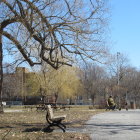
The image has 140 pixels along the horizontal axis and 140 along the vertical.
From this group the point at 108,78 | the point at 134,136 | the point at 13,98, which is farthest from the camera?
the point at 13,98

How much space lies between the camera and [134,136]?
10227 millimetres

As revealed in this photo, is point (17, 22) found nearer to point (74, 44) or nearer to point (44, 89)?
point (74, 44)

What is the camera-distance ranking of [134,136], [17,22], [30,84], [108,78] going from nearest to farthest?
1. [134,136]
2. [17,22]
3. [30,84]
4. [108,78]

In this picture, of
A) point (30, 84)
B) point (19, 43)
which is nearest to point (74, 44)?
point (19, 43)

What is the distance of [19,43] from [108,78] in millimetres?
59272

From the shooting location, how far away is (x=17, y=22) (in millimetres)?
15375

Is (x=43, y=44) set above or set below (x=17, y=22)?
below

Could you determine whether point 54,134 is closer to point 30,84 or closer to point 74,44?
point 74,44

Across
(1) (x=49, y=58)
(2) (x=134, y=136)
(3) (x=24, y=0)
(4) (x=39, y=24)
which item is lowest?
(2) (x=134, y=136)

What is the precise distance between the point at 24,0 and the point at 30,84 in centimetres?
3825

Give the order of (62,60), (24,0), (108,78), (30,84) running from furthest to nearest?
1. (108,78)
2. (30,84)
3. (62,60)
4. (24,0)

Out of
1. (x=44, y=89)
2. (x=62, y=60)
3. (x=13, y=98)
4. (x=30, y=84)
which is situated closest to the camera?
(x=62, y=60)

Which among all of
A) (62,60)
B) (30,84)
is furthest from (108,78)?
(62,60)

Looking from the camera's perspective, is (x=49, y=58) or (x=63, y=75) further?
(x=63, y=75)
